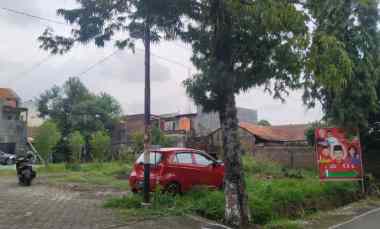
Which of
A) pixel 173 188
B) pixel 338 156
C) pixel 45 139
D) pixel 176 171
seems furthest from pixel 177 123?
pixel 173 188

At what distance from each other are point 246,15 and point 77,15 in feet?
12.0

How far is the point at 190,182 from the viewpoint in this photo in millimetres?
12414

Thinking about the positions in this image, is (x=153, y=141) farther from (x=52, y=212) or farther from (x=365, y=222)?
(x=365, y=222)

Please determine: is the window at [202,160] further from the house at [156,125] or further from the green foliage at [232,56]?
the house at [156,125]

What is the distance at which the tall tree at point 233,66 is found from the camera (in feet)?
28.6

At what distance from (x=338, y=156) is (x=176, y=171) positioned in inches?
250

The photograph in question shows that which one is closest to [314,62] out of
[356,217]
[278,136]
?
[356,217]

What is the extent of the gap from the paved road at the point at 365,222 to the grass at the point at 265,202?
1379 millimetres

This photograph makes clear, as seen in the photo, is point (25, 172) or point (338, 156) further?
point (25, 172)

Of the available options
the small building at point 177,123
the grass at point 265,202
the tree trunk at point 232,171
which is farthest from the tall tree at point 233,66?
the small building at point 177,123

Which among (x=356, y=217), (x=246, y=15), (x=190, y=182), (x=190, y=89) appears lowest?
(x=356, y=217)

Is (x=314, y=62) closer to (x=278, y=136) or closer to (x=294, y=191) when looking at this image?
(x=294, y=191)

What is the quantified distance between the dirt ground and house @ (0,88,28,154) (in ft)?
110

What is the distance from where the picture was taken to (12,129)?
145 ft
